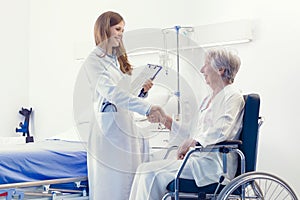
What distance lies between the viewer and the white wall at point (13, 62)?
480cm

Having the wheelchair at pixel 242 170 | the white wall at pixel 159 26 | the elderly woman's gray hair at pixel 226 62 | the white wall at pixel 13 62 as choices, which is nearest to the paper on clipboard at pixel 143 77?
the elderly woman's gray hair at pixel 226 62

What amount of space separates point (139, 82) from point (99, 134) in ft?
1.37

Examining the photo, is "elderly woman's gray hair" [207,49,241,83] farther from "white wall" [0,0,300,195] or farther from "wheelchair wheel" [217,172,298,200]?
"white wall" [0,0,300,195]

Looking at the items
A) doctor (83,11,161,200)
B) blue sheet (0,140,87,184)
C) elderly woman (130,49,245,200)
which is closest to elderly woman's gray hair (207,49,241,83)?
elderly woman (130,49,245,200)

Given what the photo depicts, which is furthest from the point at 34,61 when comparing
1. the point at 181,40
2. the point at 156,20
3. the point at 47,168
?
the point at 47,168

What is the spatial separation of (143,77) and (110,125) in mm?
351

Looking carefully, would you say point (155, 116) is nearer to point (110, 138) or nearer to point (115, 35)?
point (110, 138)

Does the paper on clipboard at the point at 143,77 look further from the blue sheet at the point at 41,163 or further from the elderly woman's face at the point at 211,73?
the blue sheet at the point at 41,163

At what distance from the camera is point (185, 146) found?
2191mm

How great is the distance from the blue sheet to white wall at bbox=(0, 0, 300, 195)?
1.30 metres

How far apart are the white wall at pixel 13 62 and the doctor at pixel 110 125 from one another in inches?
101

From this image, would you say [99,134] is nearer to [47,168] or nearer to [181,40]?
[47,168]

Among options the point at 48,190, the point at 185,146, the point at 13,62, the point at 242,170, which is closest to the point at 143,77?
the point at 185,146

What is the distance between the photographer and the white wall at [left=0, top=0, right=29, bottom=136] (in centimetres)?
480
